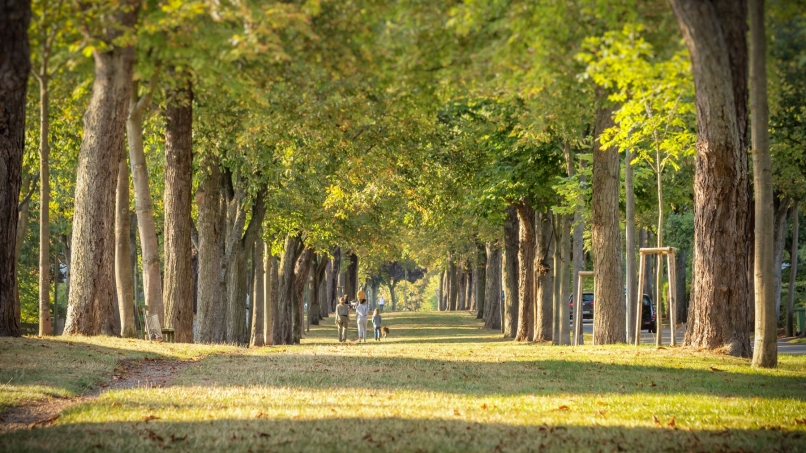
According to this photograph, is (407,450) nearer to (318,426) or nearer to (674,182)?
(318,426)

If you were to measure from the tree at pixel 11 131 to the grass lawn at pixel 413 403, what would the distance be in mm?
728

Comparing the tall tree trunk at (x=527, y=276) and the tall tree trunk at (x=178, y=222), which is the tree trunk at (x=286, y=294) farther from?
the tall tree trunk at (x=178, y=222)

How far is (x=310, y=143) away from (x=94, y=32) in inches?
338

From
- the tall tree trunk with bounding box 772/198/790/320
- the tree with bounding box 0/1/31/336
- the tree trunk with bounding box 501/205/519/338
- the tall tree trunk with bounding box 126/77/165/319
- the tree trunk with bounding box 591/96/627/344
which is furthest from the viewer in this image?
the tree trunk with bounding box 501/205/519/338

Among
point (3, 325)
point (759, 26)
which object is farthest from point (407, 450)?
point (3, 325)

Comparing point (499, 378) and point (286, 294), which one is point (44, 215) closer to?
point (499, 378)

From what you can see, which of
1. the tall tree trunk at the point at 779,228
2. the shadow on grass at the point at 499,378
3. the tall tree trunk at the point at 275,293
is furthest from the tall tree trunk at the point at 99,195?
the tall tree trunk at the point at 779,228

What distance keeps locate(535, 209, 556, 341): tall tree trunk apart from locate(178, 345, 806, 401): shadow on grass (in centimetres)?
1195

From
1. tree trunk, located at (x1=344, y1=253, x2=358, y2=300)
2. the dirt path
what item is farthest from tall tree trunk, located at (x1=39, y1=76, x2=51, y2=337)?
tree trunk, located at (x1=344, y1=253, x2=358, y2=300)

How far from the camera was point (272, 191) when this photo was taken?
91.1 feet

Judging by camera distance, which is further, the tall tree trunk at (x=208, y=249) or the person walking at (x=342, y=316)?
the person walking at (x=342, y=316)

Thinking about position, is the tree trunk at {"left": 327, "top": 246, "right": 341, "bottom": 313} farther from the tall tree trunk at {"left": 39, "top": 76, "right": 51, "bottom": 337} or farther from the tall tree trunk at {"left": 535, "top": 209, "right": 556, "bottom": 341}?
the tall tree trunk at {"left": 39, "top": 76, "right": 51, "bottom": 337}

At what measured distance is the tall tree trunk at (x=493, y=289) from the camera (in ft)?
146

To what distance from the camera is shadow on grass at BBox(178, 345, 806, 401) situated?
12.3m
